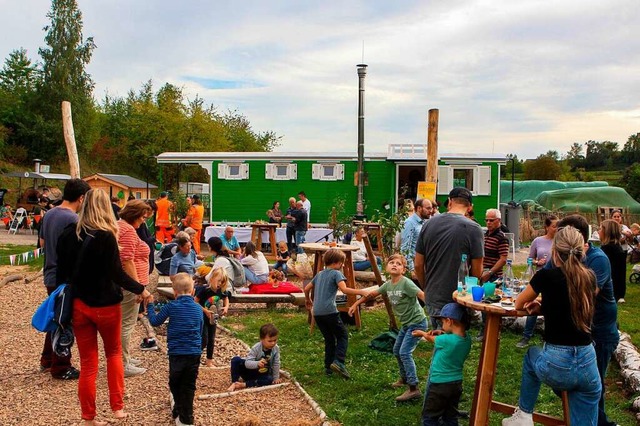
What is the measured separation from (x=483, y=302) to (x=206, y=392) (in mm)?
2612

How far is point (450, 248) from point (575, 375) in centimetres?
134

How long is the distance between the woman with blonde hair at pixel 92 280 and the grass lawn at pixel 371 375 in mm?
1771

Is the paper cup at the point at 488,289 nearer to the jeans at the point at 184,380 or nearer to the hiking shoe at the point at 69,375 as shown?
the jeans at the point at 184,380

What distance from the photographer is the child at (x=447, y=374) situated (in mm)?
4176

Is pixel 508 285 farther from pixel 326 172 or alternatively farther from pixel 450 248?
pixel 326 172

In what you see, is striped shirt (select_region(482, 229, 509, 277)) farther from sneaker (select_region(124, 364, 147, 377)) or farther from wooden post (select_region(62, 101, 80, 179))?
wooden post (select_region(62, 101, 80, 179))

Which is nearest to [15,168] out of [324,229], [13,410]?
[324,229]

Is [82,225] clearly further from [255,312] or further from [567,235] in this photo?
[255,312]

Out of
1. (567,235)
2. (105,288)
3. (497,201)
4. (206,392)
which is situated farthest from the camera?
(497,201)

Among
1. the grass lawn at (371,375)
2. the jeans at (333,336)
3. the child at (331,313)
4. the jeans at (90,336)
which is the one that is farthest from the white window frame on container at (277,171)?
the jeans at (90,336)

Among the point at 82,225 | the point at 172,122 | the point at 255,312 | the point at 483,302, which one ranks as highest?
the point at 172,122

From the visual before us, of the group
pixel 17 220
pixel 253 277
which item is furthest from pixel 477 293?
pixel 17 220

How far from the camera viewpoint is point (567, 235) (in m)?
3.80

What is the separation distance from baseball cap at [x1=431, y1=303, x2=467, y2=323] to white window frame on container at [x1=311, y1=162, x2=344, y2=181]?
14.6 metres
